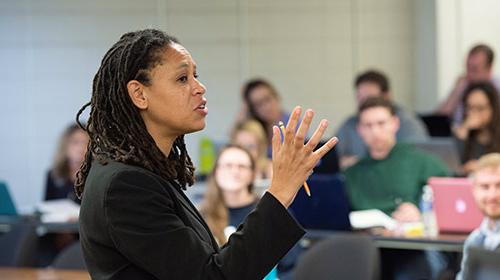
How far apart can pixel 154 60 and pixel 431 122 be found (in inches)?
258

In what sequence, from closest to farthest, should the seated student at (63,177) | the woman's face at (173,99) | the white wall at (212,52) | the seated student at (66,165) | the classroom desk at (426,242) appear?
1. the woman's face at (173,99)
2. the classroom desk at (426,242)
3. the seated student at (63,177)
4. the seated student at (66,165)
5. the white wall at (212,52)

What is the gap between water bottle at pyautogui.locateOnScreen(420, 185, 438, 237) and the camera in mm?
5532

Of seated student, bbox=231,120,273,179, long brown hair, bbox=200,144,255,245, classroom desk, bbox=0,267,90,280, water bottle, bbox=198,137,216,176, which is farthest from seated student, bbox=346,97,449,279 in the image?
water bottle, bbox=198,137,216,176

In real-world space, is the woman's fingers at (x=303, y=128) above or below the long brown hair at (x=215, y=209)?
above

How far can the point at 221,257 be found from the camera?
182cm

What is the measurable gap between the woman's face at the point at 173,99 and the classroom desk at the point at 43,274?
251 cm

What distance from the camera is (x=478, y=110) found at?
7.07 meters

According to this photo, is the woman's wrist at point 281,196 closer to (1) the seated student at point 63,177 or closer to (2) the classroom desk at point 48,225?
(2) the classroom desk at point 48,225

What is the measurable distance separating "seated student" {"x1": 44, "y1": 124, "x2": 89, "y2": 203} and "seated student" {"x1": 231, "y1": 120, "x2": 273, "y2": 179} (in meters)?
1.02

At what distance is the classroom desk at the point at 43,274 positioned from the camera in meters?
4.44

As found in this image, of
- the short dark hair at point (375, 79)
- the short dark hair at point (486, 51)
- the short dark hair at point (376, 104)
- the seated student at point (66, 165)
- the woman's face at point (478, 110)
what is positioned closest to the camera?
the short dark hair at point (376, 104)

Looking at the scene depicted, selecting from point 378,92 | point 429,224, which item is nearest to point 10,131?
point 378,92

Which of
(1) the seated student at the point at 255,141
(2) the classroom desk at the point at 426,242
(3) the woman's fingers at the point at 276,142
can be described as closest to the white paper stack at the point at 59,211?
(1) the seated student at the point at 255,141

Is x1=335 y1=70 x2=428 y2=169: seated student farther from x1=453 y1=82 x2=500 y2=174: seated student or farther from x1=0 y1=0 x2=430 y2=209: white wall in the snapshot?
x1=0 y1=0 x2=430 y2=209: white wall
